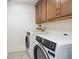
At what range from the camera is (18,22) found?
11.5ft

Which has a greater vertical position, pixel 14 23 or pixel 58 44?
pixel 14 23

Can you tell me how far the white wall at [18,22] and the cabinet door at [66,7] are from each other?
2.27 metres

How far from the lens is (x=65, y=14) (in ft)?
4.87

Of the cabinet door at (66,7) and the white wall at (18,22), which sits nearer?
the cabinet door at (66,7)

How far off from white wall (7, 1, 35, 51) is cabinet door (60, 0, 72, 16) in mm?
2270

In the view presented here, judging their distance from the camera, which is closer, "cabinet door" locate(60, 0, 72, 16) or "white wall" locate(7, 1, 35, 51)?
"cabinet door" locate(60, 0, 72, 16)

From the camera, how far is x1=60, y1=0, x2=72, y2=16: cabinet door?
136 centimetres

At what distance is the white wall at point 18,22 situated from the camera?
11.1ft

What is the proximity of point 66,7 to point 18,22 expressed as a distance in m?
2.46

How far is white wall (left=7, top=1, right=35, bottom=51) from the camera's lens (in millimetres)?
3389

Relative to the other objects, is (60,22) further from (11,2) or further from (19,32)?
(11,2)

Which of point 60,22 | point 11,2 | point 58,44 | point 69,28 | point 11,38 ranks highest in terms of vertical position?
point 11,2
